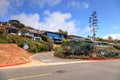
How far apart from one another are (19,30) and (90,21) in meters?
27.3

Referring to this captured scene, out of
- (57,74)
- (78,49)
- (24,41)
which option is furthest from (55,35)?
(57,74)

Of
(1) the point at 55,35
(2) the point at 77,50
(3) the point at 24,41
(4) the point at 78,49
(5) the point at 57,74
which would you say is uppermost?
(1) the point at 55,35

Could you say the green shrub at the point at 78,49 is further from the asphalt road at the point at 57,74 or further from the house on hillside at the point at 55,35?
the house on hillside at the point at 55,35

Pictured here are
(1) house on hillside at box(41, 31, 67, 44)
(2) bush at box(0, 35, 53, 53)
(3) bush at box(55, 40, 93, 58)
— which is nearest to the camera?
(3) bush at box(55, 40, 93, 58)

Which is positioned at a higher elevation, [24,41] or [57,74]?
[24,41]

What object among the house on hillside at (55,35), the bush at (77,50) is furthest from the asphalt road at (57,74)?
the house on hillside at (55,35)

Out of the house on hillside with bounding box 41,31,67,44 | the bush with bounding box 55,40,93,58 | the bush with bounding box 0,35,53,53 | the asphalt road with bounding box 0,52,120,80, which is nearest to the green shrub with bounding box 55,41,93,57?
the bush with bounding box 55,40,93,58

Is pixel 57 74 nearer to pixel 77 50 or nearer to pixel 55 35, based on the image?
pixel 77 50

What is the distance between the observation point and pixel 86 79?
12.4m

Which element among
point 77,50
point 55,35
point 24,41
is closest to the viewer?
point 77,50

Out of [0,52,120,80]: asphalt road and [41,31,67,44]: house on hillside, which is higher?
[41,31,67,44]: house on hillside

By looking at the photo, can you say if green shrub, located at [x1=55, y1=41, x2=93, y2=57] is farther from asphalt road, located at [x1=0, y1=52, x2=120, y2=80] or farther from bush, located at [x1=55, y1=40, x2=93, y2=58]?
asphalt road, located at [x1=0, y1=52, x2=120, y2=80]

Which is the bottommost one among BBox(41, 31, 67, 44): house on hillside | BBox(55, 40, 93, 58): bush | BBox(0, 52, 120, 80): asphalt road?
BBox(0, 52, 120, 80): asphalt road

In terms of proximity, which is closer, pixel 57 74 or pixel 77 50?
pixel 57 74
